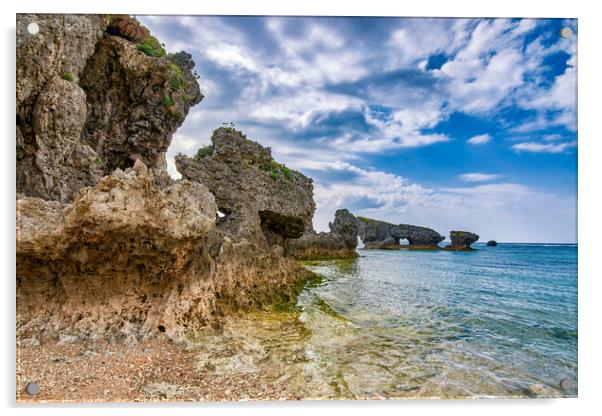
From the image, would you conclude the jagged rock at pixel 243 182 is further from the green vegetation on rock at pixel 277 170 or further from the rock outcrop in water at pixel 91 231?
the rock outcrop in water at pixel 91 231

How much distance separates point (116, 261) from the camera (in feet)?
20.0

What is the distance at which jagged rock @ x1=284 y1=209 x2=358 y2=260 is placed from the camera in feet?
114

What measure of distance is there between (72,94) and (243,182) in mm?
6311

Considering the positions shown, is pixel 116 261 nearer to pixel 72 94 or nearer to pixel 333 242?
pixel 72 94

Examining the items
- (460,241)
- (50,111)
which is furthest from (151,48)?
(460,241)

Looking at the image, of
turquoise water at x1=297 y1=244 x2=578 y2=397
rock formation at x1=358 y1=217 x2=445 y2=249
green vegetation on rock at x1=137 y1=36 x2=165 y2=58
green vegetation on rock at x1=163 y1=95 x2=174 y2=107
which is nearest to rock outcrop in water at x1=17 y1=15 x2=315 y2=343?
green vegetation on rock at x1=137 y1=36 x2=165 y2=58

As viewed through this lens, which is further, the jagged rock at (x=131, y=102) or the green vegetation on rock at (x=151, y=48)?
the jagged rock at (x=131, y=102)

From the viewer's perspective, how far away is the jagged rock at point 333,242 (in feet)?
114

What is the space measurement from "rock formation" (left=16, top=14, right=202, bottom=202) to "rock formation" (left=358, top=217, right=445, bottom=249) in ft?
196

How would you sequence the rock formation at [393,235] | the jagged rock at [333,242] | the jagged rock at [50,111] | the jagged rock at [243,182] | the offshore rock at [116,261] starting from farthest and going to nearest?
the rock formation at [393,235] < the jagged rock at [333,242] < the jagged rock at [243,182] < the jagged rock at [50,111] < the offshore rock at [116,261]

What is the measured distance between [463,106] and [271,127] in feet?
12.5

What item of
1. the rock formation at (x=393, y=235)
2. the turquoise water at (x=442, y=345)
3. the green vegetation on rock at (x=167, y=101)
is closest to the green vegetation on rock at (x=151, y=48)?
the green vegetation on rock at (x=167, y=101)

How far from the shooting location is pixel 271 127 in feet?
23.3

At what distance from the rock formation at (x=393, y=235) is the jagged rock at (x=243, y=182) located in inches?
2148
